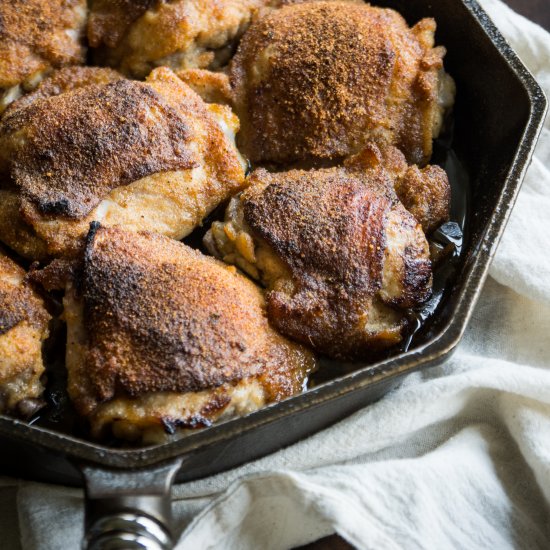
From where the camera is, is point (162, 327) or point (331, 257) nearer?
point (162, 327)

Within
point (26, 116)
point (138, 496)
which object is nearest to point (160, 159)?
point (26, 116)

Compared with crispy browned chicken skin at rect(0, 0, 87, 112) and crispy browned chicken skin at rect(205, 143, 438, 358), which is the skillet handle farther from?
crispy browned chicken skin at rect(0, 0, 87, 112)

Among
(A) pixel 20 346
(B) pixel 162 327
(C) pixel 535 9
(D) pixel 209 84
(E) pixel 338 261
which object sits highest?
(C) pixel 535 9

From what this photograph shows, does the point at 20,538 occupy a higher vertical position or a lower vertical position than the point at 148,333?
lower

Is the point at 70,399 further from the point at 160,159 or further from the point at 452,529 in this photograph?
the point at 452,529

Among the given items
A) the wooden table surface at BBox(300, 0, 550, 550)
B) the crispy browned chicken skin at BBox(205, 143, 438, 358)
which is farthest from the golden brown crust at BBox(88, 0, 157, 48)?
the wooden table surface at BBox(300, 0, 550, 550)

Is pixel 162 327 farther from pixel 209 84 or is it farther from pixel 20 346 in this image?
pixel 209 84

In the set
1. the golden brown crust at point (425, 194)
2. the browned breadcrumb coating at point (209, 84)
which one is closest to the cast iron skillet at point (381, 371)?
the golden brown crust at point (425, 194)

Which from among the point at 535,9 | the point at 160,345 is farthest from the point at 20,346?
the point at 535,9
